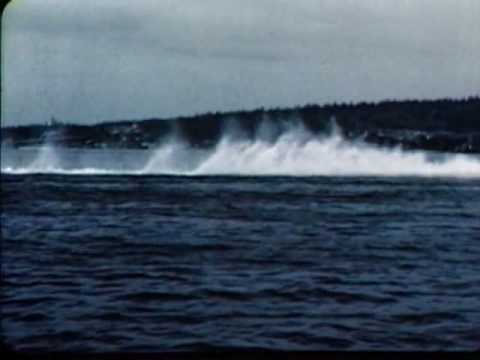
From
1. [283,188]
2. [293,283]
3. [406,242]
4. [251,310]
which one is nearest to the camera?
[251,310]

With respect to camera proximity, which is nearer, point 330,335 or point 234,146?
point 330,335

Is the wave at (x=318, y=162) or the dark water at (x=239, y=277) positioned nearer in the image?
the dark water at (x=239, y=277)

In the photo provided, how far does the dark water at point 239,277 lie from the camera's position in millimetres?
8281

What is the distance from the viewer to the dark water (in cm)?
828

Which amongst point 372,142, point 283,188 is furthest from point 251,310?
point 372,142

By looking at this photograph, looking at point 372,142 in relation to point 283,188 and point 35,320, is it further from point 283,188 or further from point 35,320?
point 35,320

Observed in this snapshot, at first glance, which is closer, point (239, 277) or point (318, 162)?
point (239, 277)

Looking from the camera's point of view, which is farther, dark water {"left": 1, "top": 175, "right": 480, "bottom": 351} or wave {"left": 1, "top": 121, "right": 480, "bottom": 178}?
wave {"left": 1, "top": 121, "right": 480, "bottom": 178}

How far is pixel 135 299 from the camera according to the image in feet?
34.3

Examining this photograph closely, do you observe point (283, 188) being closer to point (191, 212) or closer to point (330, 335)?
point (191, 212)

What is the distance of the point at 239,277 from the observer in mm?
12406

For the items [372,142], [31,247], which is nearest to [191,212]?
[31,247]

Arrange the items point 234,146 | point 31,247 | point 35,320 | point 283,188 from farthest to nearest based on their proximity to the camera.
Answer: point 234,146
point 283,188
point 31,247
point 35,320

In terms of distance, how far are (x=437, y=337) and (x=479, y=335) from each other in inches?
21.7
